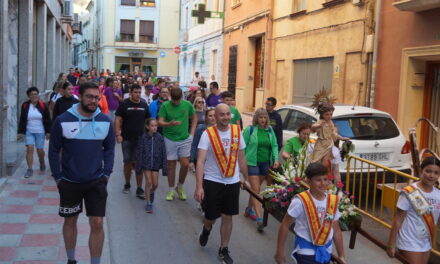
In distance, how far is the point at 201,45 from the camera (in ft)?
103

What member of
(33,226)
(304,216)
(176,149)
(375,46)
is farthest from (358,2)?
(304,216)

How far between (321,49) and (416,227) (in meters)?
11.2

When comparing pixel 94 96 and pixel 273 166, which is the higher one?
pixel 94 96

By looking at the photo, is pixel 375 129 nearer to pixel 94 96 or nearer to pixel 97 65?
pixel 94 96

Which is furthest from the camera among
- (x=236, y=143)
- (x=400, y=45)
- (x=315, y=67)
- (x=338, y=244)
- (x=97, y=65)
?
(x=97, y=65)

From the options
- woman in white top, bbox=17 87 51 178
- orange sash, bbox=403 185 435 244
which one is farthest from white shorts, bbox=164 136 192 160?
orange sash, bbox=403 185 435 244

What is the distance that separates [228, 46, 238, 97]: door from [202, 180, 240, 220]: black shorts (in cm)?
1848

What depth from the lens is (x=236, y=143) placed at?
5613 mm

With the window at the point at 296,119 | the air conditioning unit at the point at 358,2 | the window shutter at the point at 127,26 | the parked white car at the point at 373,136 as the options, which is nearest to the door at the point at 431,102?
the air conditioning unit at the point at 358,2

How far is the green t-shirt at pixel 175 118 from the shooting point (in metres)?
7.99

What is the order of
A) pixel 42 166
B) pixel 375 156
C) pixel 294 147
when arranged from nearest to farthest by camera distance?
pixel 294 147
pixel 375 156
pixel 42 166

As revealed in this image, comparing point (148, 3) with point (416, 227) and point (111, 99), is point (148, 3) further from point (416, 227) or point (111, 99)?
point (416, 227)

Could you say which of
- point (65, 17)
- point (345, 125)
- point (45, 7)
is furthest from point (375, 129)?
point (65, 17)

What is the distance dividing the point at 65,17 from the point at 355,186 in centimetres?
2186
